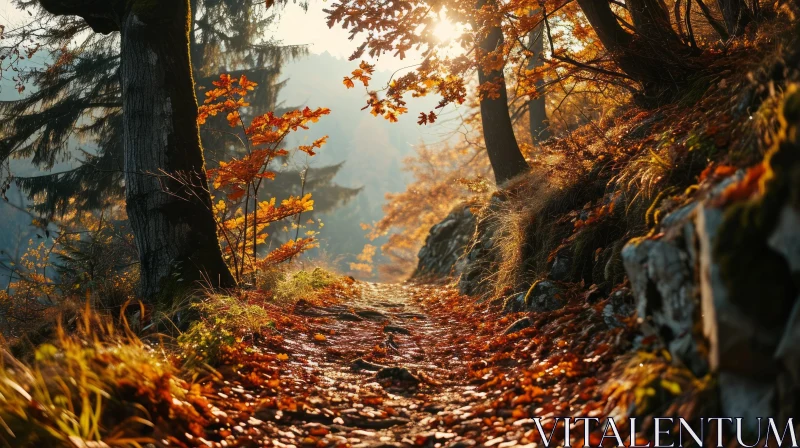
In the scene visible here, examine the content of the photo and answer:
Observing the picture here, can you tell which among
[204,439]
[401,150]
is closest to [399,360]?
[204,439]

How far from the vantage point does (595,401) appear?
9.61ft

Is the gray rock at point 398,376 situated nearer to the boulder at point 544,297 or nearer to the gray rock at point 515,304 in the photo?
the boulder at point 544,297

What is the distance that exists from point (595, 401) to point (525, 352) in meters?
1.41

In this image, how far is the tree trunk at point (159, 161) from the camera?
5.70m

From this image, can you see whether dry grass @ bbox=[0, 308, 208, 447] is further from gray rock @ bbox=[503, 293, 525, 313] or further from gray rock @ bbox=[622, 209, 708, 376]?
gray rock @ bbox=[503, 293, 525, 313]

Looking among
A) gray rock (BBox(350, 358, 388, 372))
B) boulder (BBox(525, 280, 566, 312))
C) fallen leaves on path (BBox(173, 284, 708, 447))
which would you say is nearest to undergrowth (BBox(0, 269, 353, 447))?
fallen leaves on path (BBox(173, 284, 708, 447))

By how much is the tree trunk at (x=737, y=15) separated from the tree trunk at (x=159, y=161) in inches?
236

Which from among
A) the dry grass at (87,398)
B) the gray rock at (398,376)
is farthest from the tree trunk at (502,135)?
the dry grass at (87,398)

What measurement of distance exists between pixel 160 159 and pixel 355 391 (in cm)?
342

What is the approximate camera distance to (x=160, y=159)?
5730 mm

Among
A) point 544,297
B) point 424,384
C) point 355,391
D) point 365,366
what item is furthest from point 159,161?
point 544,297

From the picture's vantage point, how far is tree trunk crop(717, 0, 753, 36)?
561cm

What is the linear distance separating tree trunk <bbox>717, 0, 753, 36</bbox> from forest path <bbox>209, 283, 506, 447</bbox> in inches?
168

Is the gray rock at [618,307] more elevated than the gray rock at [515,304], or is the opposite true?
the gray rock at [618,307]
